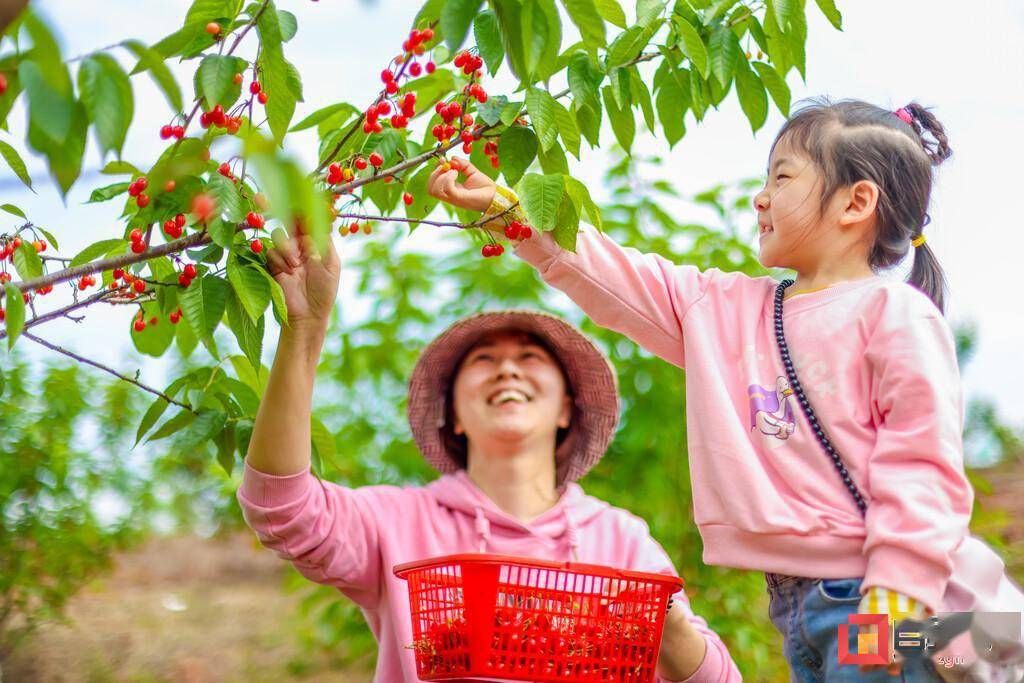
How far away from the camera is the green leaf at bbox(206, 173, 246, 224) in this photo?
4.38 ft

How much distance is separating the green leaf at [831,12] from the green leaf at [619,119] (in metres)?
0.33

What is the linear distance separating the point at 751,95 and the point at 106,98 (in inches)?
44.0

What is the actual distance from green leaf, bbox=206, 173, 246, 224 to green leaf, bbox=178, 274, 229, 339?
71 mm

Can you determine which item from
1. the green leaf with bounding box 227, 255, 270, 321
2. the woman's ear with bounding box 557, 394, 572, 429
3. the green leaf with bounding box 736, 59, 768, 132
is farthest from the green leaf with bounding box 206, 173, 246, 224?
the woman's ear with bounding box 557, 394, 572, 429

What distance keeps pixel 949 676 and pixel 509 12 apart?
99 centimetres

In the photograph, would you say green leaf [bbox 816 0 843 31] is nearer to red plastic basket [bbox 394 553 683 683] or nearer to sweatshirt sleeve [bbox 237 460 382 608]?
red plastic basket [bbox 394 553 683 683]

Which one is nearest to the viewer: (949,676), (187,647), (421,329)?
(949,676)

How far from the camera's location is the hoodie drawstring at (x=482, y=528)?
2162mm

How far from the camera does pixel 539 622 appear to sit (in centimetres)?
156

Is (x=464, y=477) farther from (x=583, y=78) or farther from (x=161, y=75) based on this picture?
(x=161, y=75)

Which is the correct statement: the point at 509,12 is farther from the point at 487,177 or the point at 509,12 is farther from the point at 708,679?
the point at 708,679

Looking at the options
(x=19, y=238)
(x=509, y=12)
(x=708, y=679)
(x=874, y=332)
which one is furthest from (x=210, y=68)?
Result: (x=708, y=679)

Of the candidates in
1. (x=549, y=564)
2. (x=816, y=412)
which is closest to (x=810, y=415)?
(x=816, y=412)

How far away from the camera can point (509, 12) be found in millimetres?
1239
